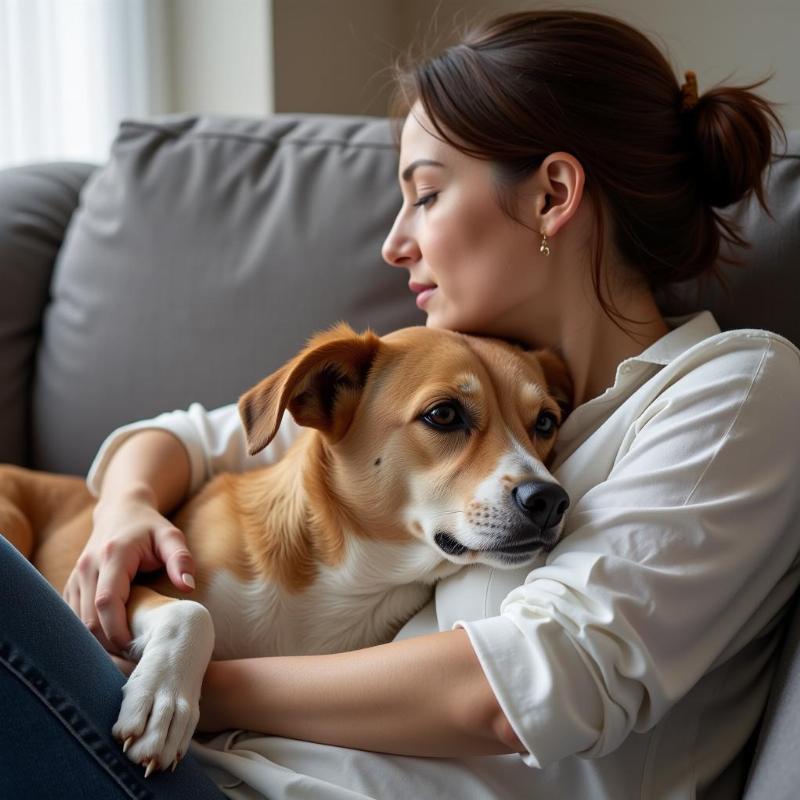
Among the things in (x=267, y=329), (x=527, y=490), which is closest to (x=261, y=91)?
(x=267, y=329)

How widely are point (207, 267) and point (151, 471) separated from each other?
0.48m

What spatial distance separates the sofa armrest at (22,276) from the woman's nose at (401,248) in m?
0.86

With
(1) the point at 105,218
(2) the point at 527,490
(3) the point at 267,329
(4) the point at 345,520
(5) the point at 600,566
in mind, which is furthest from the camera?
(1) the point at 105,218

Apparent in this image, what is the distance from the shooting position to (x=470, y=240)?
1.41 m

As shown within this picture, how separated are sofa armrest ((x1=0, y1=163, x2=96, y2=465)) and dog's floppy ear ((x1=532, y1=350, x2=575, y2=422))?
1.10 metres

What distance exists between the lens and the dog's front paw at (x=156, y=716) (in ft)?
3.25

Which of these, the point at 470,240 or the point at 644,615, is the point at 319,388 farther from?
the point at 644,615

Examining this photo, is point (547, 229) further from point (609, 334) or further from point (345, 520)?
point (345, 520)

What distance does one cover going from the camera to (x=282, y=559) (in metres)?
1.39

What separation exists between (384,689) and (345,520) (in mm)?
331

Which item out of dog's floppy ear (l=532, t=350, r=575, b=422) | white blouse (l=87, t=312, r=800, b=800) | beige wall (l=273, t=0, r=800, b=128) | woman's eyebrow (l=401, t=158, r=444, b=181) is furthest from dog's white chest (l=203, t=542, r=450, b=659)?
beige wall (l=273, t=0, r=800, b=128)

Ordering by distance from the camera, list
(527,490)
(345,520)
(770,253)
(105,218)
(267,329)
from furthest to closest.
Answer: (105,218) < (267,329) < (770,253) < (345,520) < (527,490)

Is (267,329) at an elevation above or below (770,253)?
below

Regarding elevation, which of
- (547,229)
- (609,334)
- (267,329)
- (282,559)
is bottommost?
(282,559)
